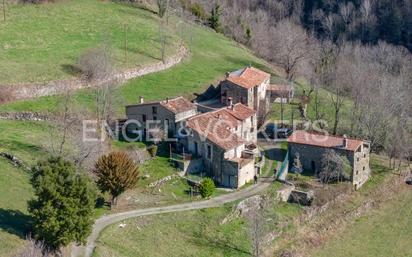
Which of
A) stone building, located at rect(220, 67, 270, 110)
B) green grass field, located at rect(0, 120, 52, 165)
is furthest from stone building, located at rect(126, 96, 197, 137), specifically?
green grass field, located at rect(0, 120, 52, 165)

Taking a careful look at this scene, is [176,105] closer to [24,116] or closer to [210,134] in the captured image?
[210,134]

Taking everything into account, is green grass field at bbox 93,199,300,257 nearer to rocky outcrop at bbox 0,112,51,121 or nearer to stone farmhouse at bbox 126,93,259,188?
stone farmhouse at bbox 126,93,259,188

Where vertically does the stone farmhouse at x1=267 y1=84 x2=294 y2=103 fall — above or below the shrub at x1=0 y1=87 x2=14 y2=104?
below

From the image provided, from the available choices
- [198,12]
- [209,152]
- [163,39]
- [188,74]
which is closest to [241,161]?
[209,152]

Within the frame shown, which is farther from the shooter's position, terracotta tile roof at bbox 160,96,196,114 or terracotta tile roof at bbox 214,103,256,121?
terracotta tile roof at bbox 214,103,256,121

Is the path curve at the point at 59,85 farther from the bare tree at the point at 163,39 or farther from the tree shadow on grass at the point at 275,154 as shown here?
the tree shadow on grass at the point at 275,154

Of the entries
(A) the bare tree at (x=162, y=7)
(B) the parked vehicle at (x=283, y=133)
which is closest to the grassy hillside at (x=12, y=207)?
(B) the parked vehicle at (x=283, y=133)

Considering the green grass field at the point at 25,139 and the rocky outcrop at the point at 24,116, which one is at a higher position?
the rocky outcrop at the point at 24,116
